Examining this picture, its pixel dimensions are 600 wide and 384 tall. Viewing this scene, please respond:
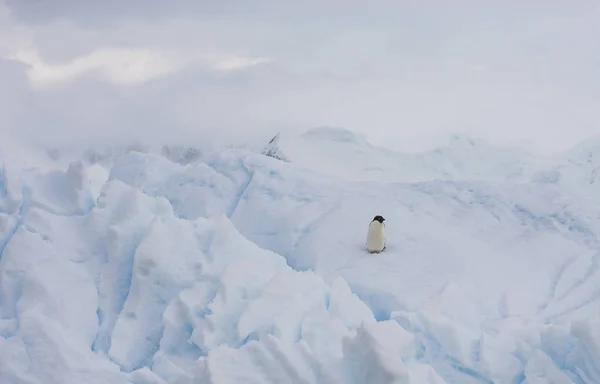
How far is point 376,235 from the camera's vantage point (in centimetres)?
839

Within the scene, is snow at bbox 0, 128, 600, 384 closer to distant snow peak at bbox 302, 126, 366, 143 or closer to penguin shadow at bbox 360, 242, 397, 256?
penguin shadow at bbox 360, 242, 397, 256

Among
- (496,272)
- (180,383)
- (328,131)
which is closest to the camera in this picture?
(180,383)

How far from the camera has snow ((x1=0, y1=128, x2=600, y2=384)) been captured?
5.51 meters

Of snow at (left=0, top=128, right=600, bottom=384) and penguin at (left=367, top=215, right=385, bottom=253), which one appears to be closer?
snow at (left=0, top=128, right=600, bottom=384)

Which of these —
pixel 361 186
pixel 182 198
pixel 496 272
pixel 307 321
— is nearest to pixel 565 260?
pixel 496 272

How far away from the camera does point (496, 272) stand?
837 cm

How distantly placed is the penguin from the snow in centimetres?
12

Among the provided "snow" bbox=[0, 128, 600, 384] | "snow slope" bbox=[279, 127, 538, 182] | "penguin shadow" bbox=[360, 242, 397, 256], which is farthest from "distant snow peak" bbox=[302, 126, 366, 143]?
"penguin shadow" bbox=[360, 242, 397, 256]

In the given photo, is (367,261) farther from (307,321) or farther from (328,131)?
(328,131)

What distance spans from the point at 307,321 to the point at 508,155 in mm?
16736

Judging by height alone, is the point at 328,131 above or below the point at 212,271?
below

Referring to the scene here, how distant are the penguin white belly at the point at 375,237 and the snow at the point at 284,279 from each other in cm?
12

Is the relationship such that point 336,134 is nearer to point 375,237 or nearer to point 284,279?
point 375,237

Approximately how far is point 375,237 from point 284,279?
2.36 meters
